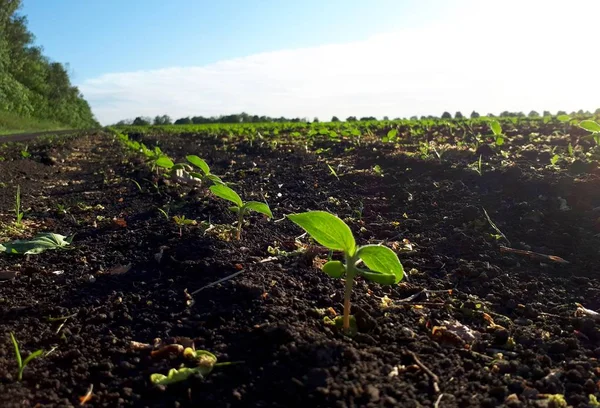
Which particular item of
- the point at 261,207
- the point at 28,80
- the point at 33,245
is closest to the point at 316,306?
the point at 261,207

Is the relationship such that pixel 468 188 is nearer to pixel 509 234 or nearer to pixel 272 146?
pixel 509 234

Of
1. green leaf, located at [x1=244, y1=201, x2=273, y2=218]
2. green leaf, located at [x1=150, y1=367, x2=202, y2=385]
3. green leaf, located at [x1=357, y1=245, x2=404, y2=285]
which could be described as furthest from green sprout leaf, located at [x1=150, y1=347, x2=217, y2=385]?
green leaf, located at [x1=244, y1=201, x2=273, y2=218]

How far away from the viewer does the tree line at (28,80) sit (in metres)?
31.7

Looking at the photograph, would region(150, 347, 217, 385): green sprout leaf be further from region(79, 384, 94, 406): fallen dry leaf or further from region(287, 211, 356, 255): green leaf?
region(287, 211, 356, 255): green leaf

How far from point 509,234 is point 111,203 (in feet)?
10.3

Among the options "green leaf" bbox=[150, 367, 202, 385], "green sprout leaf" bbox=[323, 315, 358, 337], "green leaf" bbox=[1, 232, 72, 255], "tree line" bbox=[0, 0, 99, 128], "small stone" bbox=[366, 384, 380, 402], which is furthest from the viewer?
"tree line" bbox=[0, 0, 99, 128]

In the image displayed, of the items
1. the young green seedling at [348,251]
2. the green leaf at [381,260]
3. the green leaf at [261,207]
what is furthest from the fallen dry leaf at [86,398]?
the green leaf at [261,207]

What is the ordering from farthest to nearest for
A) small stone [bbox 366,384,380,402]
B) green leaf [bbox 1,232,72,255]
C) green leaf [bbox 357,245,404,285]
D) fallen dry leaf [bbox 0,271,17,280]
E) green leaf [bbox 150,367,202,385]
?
green leaf [bbox 1,232,72,255]
fallen dry leaf [bbox 0,271,17,280]
green leaf [bbox 357,245,404,285]
green leaf [bbox 150,367,202,385]
small stone [bbox 366,384,380,402]

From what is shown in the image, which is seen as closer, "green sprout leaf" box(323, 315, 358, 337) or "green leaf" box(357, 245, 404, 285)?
"green leaf" box(357, 245, 404, 285)

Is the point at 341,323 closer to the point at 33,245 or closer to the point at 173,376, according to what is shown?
the point at 173,376

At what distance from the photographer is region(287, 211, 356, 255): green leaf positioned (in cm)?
159

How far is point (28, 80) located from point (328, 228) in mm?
44243

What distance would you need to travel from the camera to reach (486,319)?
6.41 ft

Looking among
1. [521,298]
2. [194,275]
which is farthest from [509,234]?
[194,275]
